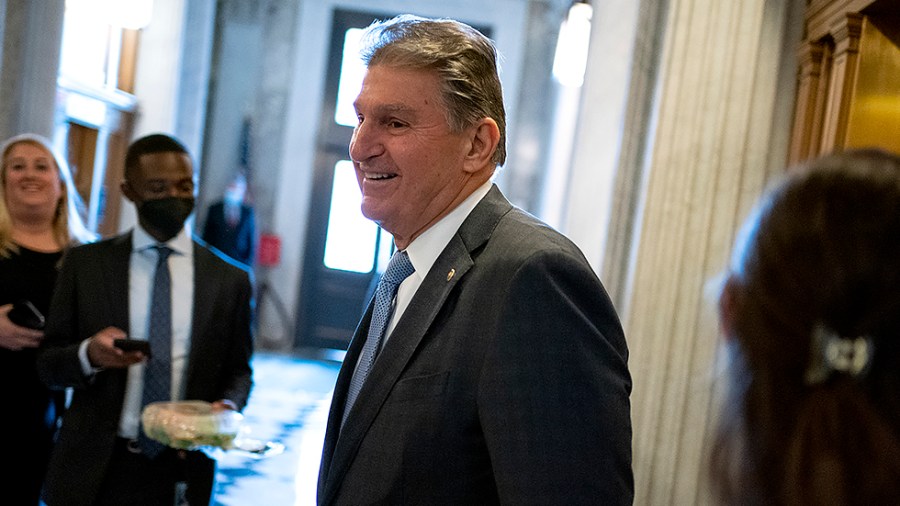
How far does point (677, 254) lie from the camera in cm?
447

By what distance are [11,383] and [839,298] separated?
342cm

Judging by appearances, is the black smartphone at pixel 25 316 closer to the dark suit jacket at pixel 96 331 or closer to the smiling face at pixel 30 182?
the dark suit jacket at pixel 96 331

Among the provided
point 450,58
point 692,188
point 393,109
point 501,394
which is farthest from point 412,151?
point 692,188

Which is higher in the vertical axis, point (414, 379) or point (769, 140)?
point (769, 140)

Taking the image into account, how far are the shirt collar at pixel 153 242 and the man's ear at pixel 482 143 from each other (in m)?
1.48

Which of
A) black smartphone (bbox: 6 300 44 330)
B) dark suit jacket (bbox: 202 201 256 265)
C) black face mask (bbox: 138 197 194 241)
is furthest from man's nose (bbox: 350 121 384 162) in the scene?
dark suit jacket (bbox: 202 201 256 265)

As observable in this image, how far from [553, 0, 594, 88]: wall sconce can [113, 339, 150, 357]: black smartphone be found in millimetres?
5289

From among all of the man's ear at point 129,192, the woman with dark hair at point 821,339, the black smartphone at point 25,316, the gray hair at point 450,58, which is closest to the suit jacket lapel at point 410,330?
the gray hair at point 450,58

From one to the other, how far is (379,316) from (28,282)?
229cm

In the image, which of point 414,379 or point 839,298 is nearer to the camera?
point 839,298

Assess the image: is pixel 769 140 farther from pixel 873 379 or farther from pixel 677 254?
pixel 873 379

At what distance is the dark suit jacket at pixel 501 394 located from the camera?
5.02 ft

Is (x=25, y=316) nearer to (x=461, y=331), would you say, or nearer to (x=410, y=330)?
(x=410, y=330)

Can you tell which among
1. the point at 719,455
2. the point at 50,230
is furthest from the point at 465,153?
the point at 50,230
